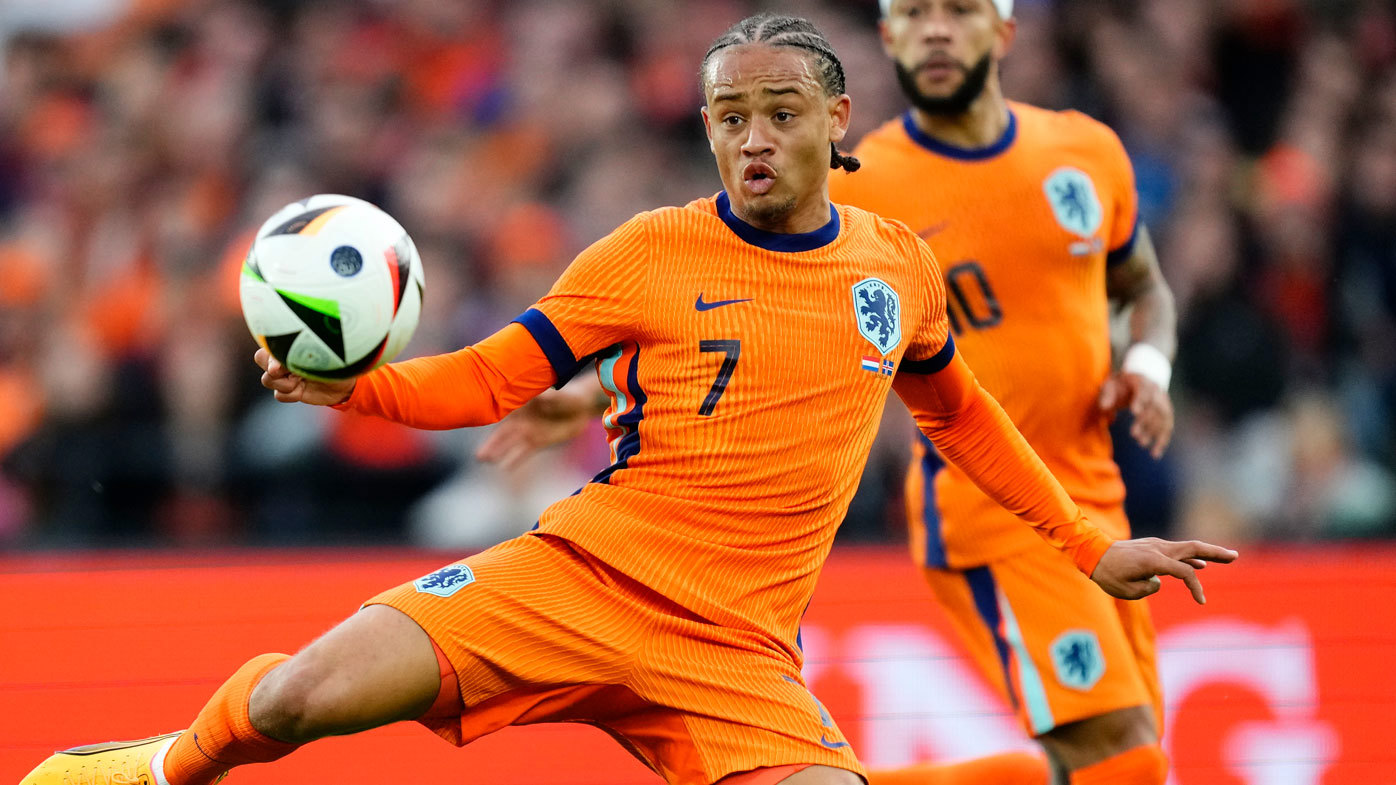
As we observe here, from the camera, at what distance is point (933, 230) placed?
15.3 feet

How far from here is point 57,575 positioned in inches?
220

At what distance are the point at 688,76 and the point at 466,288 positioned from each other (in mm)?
2272

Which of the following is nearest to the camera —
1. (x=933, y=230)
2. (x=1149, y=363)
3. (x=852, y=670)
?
(x=933, y=230)

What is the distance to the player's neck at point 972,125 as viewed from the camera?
4.77 m

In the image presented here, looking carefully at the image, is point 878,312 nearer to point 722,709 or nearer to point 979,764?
point 722,709

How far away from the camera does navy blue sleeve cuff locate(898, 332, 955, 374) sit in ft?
13.0

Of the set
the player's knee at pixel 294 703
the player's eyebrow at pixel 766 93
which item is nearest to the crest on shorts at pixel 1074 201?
the player's eyebrow at pixel 766 93

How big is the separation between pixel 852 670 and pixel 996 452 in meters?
1.71

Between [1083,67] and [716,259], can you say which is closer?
[716,259]

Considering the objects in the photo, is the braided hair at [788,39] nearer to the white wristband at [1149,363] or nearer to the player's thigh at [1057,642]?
the white wristband at [1149,363]

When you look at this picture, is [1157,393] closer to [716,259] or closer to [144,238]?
[716,259]

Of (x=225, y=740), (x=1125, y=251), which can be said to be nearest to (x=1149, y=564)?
(x=1125, y=251)

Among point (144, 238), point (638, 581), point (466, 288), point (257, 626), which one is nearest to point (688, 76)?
point (466, 288)

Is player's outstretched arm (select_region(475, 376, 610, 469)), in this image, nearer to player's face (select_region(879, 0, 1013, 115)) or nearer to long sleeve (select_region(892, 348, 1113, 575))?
long sleeve (select_region(892, 348, 1113, 575))
